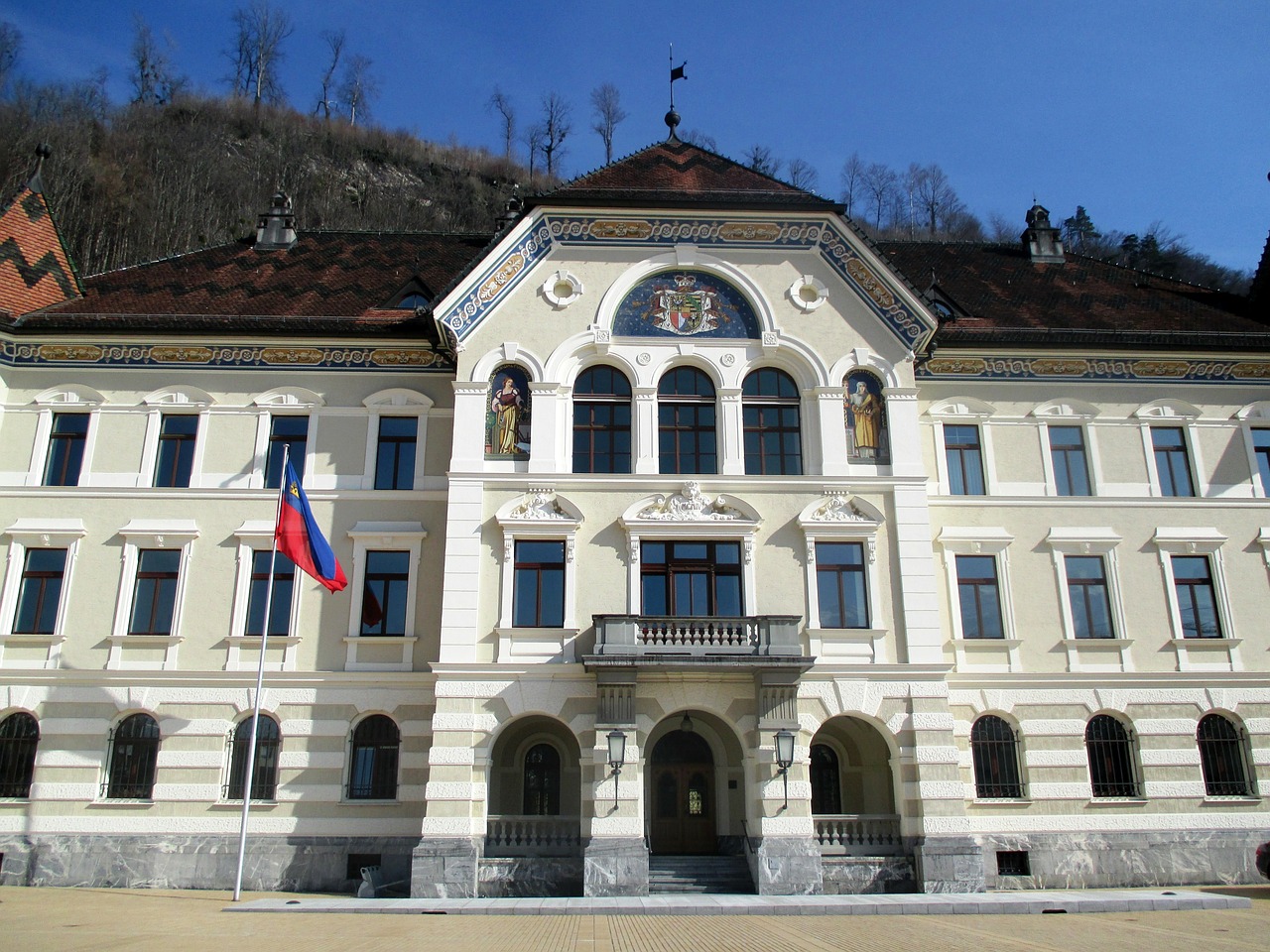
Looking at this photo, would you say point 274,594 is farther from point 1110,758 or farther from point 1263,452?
point 1263,452

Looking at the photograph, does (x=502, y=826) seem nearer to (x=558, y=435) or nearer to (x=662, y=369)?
(x=558, y=435)

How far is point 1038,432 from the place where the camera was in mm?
25219

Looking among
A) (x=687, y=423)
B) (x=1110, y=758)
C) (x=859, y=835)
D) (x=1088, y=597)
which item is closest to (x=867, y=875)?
(x=859, y=835)

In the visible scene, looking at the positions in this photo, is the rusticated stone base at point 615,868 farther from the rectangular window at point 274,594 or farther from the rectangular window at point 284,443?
the rectangular window at point 284,443

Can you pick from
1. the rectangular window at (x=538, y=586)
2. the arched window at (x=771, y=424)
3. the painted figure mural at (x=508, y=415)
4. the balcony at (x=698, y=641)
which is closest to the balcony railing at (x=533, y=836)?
the balcony at (x=698, y=641)

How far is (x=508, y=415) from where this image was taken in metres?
23.7

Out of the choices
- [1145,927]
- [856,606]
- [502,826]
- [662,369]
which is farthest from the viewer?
[662,369]

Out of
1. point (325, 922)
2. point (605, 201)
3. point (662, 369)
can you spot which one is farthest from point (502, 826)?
point (605, 201)

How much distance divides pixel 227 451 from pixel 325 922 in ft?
42.1

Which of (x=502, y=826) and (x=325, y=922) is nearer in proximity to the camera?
(x=325, y=922)

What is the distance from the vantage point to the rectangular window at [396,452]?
24.5 meters

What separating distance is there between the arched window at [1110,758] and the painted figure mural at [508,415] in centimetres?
1485

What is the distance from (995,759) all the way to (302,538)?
16.4m

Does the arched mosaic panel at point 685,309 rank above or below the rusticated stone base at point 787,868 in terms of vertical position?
above
